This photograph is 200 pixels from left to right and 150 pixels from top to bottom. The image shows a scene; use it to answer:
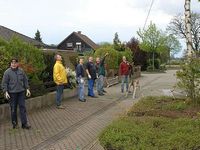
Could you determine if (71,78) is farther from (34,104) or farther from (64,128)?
(64,128)

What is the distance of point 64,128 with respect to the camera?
11.5 meters

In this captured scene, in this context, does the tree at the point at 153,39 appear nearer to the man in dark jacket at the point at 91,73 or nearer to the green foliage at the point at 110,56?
the green foliage at the point at 110,56

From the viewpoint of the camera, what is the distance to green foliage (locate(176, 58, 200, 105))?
13.1 meters

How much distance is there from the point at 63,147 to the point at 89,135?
1465mm

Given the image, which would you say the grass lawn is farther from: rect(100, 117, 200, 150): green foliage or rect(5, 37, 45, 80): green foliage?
rect(5, 37, 45, 80): green foliage

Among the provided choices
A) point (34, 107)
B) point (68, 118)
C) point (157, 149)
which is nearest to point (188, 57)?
point (68, 118)

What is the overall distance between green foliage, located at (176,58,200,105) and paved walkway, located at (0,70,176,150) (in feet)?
7.70

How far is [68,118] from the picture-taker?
13.3 meters

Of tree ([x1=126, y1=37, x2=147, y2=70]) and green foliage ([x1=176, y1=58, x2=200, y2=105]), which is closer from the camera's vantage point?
green foliage ([x1=176, y1=58, x2=200, y2=105])

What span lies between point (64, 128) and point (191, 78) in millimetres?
4043

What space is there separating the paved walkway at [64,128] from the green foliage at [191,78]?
2348 millimetres

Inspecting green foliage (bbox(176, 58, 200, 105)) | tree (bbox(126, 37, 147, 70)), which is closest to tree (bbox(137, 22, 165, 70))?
tree (bbox(126, 37, 147, 70))

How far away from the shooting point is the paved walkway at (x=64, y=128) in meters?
9.43

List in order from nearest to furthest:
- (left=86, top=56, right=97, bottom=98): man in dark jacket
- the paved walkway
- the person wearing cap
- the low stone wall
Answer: the paved walkway, the person wearing cap, the low stone wall, (left=86, top=56, right=97, bottom=98): man in dark jacket
